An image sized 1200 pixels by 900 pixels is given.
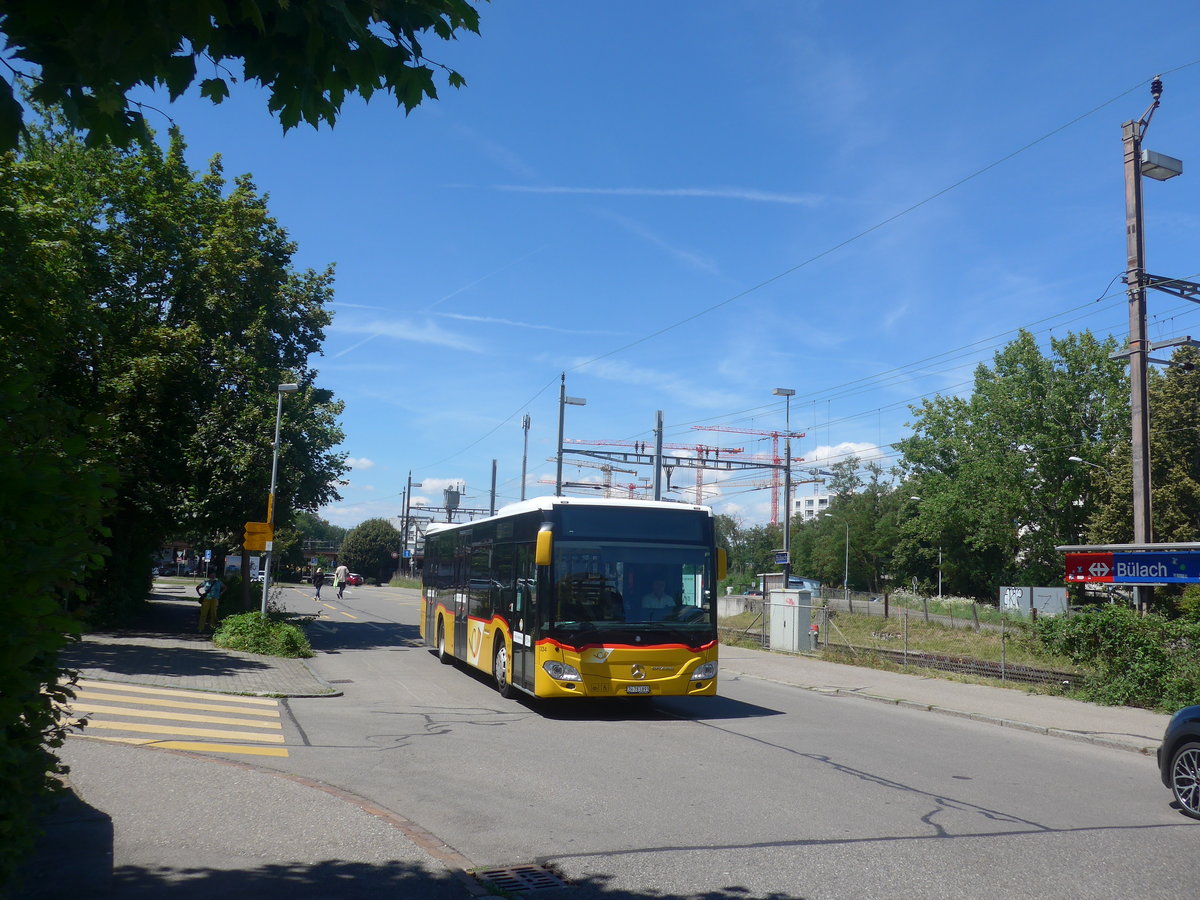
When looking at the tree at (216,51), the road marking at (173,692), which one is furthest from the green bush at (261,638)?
the tree at (216,51)

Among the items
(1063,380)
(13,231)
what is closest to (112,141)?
(13,231)

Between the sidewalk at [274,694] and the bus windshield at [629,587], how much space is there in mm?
4961

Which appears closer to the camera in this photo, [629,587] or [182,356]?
[629,587]

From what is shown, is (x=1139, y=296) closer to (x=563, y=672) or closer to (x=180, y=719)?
(x=563, y=672)

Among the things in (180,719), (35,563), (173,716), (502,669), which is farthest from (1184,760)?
(173,716)

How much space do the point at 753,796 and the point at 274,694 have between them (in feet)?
29.5

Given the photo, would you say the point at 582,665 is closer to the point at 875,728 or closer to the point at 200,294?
the point at 875,728

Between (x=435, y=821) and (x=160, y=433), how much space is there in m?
20.5

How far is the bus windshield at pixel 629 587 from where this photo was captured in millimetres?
12859

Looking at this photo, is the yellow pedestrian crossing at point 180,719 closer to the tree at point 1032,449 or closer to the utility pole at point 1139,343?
the utility pole at point 1139,343

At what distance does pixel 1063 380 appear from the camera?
5862 centimetres

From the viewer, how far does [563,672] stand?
12.7 meters

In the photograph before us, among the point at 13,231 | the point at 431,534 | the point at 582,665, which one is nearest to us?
the point at 13,231

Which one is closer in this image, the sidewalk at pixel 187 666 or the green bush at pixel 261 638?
the sidewalk at pixel 187 666
